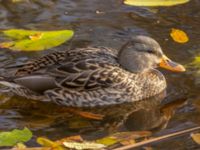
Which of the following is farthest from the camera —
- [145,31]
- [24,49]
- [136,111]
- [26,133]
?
[145,31]

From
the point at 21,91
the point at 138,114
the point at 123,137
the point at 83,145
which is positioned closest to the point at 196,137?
the point at 123,137

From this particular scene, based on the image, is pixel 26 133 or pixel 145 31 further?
pixel 145 31

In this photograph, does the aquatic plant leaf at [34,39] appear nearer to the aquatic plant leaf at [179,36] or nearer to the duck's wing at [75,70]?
the duck's wing at [75,70]

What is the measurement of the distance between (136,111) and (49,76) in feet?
3.31

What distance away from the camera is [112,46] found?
9.20 meters

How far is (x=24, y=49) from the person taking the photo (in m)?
8.69

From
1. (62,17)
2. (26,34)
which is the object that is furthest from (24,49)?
(62,17)

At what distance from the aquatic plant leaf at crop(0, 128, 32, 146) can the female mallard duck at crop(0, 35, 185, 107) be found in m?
1.01

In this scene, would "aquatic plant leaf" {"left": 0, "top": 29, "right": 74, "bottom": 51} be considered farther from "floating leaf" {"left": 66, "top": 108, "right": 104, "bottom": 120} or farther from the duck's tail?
"floating leaf" {"left": 66, "top": 108, "right": 104, "bottom": 120}

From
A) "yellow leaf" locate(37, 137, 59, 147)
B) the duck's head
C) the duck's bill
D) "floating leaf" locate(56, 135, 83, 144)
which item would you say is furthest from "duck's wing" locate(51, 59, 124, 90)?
"yellow leaf" locate(37, 137, 59, 147)

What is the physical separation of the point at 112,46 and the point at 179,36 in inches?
33.7

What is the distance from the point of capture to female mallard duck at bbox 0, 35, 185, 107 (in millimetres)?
8172

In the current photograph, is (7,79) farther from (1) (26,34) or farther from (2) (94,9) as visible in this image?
(2) (94,9)

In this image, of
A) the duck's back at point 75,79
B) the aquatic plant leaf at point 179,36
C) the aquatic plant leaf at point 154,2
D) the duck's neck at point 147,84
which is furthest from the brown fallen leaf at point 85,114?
the aquatic plant leaf at point 154,2
